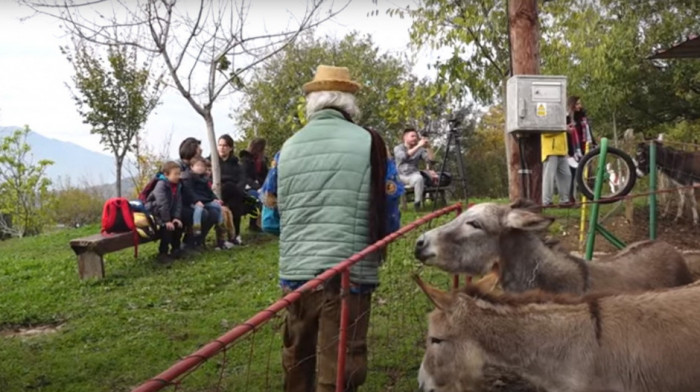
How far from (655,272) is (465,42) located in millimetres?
5976

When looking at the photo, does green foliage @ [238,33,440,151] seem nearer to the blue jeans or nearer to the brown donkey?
the blue jeans

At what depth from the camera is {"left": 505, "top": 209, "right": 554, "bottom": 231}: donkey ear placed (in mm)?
3799

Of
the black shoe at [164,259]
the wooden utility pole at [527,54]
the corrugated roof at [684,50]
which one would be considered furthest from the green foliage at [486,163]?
the wooden utility pole at [527,54]

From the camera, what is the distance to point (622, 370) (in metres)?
2.47

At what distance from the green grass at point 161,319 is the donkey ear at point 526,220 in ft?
4.33

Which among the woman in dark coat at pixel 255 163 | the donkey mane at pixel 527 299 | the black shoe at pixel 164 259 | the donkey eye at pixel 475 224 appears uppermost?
the woman in dark coat at pixel 255 163

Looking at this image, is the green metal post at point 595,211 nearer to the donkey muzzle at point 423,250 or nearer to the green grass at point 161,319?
the green grass at point 161,319

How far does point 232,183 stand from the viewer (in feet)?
34.6

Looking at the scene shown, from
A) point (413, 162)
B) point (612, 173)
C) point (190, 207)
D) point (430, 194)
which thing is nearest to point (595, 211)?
point (612, 173)

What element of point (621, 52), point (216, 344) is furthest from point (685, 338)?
point (621, 52)

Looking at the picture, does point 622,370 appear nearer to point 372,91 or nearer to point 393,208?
point 393,208

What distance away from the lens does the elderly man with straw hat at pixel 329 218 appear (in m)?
3.15

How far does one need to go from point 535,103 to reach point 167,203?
16.9 feet

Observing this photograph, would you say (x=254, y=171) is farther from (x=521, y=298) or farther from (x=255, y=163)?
(x=521, y=298)
